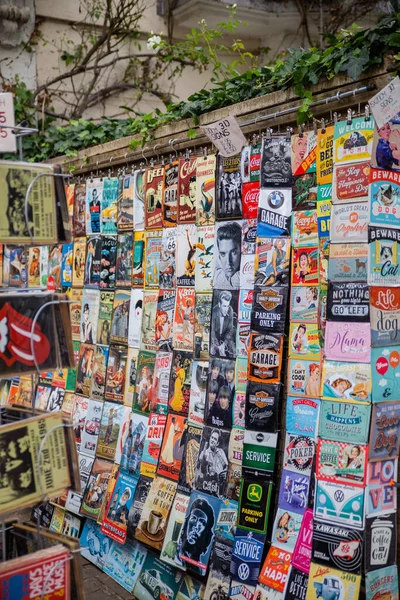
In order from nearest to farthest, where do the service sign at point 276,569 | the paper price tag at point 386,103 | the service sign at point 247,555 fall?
the paper price tag at point 386,103 < the service sign at point 276,569 < the service sign at point 247,555

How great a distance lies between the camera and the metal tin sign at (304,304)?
387 cm

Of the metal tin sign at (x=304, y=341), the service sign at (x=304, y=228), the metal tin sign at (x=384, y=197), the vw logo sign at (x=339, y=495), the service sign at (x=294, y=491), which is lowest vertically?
the service sign at (x=294, y=491)

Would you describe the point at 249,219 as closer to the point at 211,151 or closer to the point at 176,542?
the point at 211,151

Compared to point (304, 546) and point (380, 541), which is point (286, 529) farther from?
point (380, 541)

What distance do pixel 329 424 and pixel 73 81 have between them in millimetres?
7775

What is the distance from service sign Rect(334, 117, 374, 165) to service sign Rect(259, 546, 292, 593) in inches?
85.6

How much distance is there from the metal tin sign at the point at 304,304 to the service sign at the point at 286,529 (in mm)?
1081

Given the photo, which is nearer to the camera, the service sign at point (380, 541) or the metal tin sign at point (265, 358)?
the service sign at point (380, 541)

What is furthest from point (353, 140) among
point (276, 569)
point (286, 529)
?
point (276, 569)

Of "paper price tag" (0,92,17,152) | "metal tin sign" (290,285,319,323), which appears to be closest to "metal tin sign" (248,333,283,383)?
"metal tin sign" (290,285,319,323)

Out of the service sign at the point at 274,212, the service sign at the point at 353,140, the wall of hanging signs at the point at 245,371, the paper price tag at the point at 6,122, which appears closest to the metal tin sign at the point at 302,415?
the wall of hanging signs at the point at 245,371

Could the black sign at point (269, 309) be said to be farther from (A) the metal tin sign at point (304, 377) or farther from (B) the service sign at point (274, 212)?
(B) the service sign at point (274, 212)

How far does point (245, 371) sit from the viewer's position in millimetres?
4324

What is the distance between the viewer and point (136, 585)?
501cm
